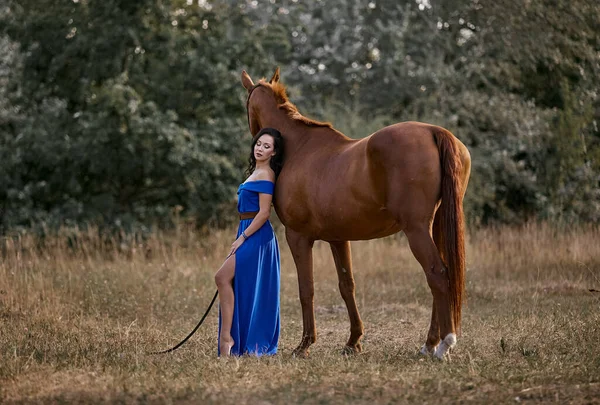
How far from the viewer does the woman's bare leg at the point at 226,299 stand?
5586mm

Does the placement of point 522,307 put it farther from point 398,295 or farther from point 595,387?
point 595,387

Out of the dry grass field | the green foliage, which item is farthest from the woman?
the green foliage

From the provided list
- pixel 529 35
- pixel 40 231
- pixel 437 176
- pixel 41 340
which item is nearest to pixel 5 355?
pixel 41 340

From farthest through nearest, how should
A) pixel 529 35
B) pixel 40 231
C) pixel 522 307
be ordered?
pixel 529 35, pixel 40 231, pixel 522 307

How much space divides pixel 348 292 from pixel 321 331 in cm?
156

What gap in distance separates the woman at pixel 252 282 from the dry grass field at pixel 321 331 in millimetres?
259

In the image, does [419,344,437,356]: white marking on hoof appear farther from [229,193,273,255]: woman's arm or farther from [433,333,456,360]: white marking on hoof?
[229,193,273,255]: woman's arm

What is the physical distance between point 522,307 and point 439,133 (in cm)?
356

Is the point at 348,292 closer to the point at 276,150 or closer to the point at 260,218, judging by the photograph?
the point at 260,218

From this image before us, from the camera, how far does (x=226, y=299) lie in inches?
222

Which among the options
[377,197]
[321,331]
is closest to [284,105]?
[377,197]

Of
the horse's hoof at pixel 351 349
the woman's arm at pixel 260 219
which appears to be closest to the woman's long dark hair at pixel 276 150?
the woman's arm at pixel 260 219

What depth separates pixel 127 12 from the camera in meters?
13.6

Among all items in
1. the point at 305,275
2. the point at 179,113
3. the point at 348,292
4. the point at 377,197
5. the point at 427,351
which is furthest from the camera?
the point at 179,113
